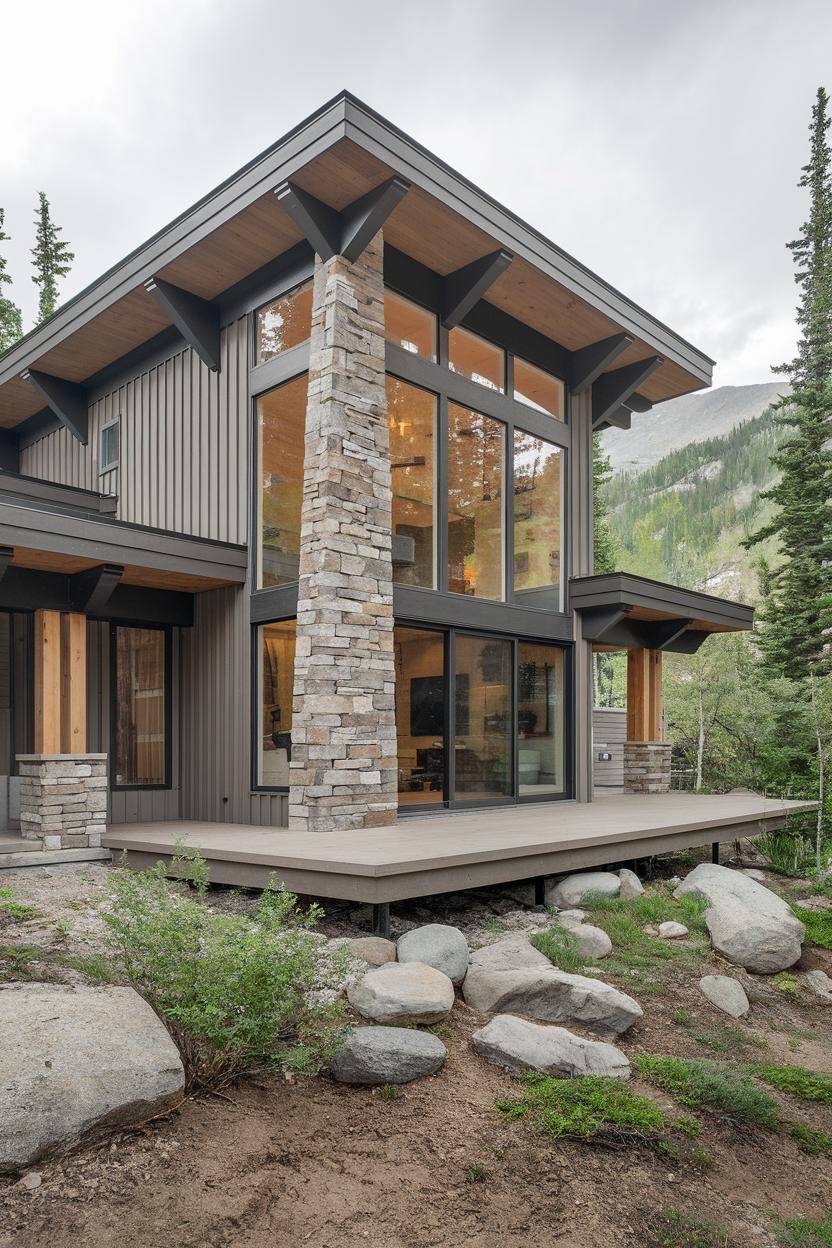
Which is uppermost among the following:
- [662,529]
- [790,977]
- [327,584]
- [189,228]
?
[662,529]

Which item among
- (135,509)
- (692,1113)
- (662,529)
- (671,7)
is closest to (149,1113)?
(692,1113)

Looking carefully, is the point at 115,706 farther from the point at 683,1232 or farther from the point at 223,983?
the point at 683,1232

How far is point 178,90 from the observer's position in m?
17.1

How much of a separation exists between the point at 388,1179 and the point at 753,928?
12.7 ft

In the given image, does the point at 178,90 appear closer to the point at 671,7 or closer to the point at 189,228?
the point at 671,7

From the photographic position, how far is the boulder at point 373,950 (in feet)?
16.1

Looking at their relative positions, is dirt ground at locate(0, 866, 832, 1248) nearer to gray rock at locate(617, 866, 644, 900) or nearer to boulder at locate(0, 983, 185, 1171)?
boulder at locate(0, 983, 185, 1171)

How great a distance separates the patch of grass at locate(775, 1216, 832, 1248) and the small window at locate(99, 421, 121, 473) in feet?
32.5

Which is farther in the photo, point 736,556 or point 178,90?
point 736,556

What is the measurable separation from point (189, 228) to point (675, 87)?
13.2 metres

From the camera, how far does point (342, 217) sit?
25.3 feet

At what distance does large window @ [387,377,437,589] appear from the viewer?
27.2 ft

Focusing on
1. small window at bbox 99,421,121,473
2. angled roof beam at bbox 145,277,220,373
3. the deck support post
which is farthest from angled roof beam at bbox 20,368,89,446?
the deck support post

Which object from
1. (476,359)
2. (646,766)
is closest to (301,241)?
(476,359)
